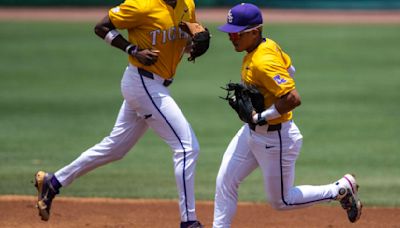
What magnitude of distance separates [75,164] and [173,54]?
1.25 m

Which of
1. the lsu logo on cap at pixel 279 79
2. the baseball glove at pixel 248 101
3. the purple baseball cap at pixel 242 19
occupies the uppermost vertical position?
the purple baseball cap at pixel 242 19

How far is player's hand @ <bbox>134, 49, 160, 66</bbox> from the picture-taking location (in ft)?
23.7

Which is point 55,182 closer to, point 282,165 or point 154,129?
point 154,129

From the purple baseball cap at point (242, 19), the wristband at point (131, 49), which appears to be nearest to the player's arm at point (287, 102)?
the purple baseball cap at point (242, 19)

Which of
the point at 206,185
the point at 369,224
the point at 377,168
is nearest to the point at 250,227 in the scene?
the point at 369,224

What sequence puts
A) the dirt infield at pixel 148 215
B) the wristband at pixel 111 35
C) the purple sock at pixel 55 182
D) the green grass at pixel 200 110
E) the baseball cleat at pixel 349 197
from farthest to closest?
the green grass at pixel 200 110, the dirt infield at pixel 148 215, the purple sock at pixel 55 182, the wristband at pixel 111 35, the baseball cleat at pixel 349 197

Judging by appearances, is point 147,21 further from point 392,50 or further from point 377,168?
point 392,50

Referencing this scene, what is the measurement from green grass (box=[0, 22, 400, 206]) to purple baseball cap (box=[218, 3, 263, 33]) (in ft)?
10.8

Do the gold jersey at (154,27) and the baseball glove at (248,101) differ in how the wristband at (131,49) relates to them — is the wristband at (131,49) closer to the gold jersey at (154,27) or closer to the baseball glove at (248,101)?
the gold jersey at (154,27)

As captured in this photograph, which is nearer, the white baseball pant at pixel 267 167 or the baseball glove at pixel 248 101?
the baseball glove at pixel 248 101

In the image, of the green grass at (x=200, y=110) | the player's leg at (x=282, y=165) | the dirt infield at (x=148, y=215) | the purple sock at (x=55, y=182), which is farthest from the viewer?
the green grass at (x=200, y=110)

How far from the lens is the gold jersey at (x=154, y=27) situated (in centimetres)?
734

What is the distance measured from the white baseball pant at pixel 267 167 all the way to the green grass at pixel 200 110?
99.6 inches

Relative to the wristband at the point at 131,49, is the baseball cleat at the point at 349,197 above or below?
below
